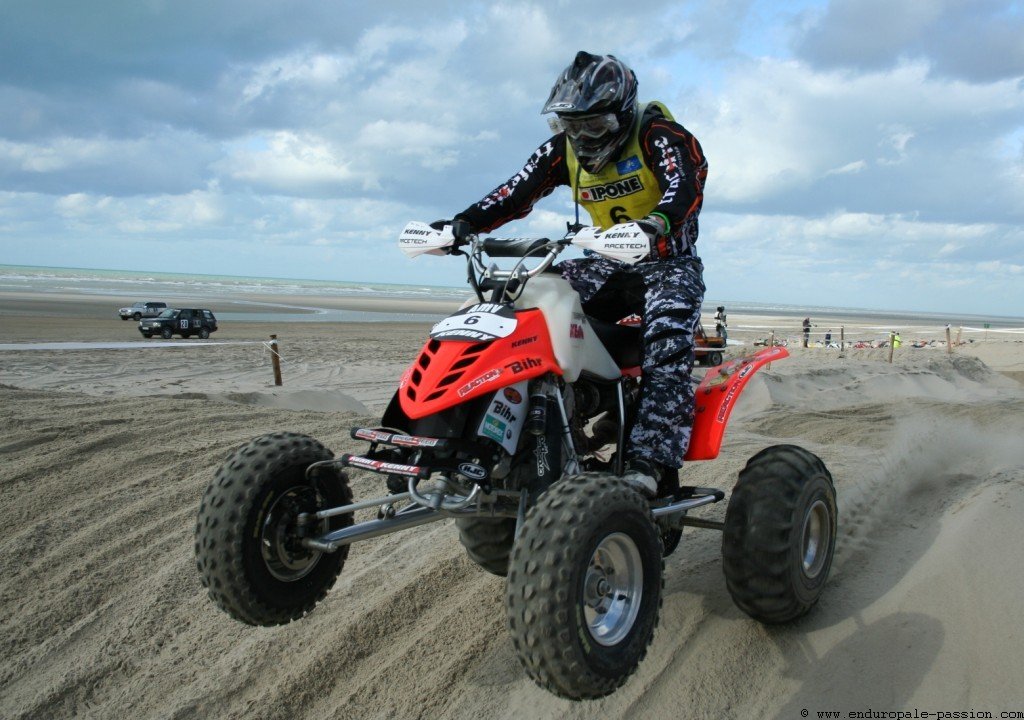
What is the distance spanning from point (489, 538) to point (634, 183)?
2038mm

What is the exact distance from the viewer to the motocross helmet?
13.0 ft

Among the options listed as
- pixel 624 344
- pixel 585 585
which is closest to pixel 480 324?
pixel 624 344

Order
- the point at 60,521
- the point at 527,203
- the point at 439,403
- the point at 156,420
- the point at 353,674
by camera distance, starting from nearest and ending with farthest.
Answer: the point at 439,403 → the point at 353,674 → the point at 527,203 → the point at 60,521 → the point at 156,420

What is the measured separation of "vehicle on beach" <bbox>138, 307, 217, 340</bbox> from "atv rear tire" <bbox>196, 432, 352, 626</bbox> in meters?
27.9

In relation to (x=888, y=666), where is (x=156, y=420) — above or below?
above

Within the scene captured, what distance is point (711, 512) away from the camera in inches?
231

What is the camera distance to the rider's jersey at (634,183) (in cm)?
408

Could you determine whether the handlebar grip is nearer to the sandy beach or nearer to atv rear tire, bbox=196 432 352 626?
atv rear tire, bbox=196 432 352 626

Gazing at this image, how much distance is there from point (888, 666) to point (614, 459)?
153 cm

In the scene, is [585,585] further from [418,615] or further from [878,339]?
[878,339]

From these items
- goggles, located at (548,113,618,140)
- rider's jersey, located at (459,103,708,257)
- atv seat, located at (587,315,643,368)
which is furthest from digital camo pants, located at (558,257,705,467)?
goggles, located at (548,113,618,140)

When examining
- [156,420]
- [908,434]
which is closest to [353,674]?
[156,420]

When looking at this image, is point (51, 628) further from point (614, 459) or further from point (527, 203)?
point (527, 203)

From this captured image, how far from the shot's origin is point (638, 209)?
14.6 feet
